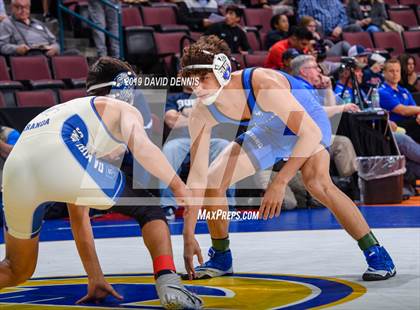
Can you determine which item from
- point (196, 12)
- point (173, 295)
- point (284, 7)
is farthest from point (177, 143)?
A: point (284, 7)

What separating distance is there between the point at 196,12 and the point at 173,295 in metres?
8.66

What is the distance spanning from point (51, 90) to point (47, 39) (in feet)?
4.57

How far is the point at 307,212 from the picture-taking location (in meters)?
8.05

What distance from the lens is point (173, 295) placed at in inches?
144

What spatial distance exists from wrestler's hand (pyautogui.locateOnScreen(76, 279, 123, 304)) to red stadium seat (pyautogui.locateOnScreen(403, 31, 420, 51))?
31.4 ft

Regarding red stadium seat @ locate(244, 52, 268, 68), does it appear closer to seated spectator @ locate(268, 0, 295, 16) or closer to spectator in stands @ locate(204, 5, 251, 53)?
spectator in stands @ locate(204, 5, 251, 53)

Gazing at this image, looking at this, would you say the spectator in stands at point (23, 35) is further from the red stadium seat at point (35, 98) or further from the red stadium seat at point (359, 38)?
the red stadium seat at point (359, 38)

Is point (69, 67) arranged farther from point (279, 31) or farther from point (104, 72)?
point (104, 72)

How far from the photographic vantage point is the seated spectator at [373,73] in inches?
374

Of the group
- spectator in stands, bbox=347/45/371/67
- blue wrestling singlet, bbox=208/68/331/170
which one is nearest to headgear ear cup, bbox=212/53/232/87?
blue wrestling singlet, bbox=208/68/331/170

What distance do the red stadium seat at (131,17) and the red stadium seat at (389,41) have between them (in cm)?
328

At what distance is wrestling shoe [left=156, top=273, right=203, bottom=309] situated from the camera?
3.66 metres

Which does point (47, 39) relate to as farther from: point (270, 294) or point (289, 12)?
point (270, 294)

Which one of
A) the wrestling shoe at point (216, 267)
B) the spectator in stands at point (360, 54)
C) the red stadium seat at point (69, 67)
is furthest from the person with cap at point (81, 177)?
the spectator in stands at point (360, 54)
